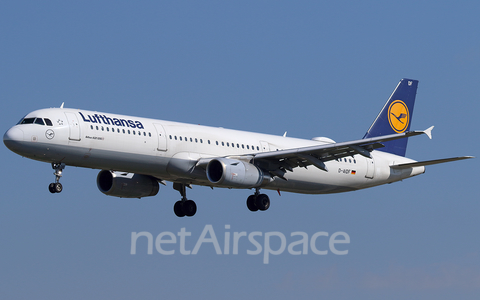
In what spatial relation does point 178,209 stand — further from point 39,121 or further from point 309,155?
point 39,121

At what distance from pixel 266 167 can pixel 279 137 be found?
13.5ft

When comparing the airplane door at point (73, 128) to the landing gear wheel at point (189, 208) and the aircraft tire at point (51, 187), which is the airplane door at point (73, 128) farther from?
the landing gear wheel at point (189, 208)

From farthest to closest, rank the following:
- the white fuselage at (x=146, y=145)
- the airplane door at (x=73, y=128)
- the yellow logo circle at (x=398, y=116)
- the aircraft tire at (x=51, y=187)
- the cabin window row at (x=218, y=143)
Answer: the yellow logo circle at (x=398, y=116)
the cabin window row at (x=218, y=143)
the aircraft tire at (x=51, y=187)
the airplane door at (x=73, y=128)
the white fuselage at (x=146, y=145)

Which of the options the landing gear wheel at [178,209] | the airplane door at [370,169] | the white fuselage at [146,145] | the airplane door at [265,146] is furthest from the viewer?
the airplane door at [370,169]

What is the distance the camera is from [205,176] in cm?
4091

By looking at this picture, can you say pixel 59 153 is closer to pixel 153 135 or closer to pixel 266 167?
pixel 153 135

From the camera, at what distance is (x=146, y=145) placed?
1534 inches

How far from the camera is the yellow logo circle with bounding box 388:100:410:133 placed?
51919 mm

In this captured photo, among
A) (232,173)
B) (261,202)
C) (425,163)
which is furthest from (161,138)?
(425,163)

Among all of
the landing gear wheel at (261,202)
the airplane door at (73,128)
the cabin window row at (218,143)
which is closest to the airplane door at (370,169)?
the landing gear wheel at (261,202)

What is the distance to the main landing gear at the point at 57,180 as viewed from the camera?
37.4 meters

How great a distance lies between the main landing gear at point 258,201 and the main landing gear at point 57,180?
37.2 feet

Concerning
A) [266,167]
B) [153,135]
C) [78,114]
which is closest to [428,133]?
[266,167]

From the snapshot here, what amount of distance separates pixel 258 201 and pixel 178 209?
5559 mm
